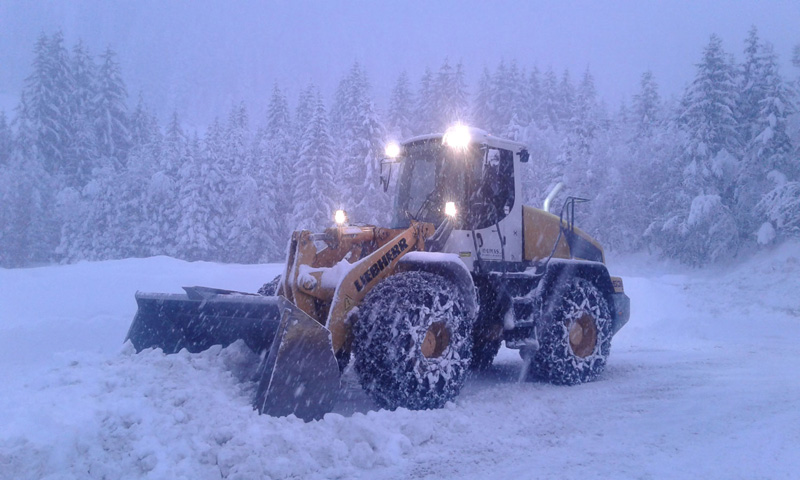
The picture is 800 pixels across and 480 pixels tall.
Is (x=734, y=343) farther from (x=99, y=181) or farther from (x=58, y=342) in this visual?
(x=99, y=181)

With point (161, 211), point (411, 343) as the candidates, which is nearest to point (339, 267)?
point (411, 343)

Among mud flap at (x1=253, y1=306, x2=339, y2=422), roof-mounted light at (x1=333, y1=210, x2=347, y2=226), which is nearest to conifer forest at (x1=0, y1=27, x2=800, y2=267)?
roof-mounted light at (x1=333, y1=210, x2=347, y2=226)

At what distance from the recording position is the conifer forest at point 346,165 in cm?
2678

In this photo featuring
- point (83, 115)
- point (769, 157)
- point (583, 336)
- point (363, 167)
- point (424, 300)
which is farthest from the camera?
point (83, 115)

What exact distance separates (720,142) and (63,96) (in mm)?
36275

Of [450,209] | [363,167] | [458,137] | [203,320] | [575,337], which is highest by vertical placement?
[363,167]

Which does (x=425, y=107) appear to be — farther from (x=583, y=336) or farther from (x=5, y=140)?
(x=583, y=336)

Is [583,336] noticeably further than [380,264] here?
Yes

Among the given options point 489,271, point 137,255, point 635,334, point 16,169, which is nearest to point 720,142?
point 635,334

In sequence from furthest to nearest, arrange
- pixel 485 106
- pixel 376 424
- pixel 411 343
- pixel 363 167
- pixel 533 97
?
pixel 533 97
pixel 485 106
pixel 363 167
pixel 411 343
pixel 376 424

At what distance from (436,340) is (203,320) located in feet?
7.92

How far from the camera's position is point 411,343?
5.28 meters

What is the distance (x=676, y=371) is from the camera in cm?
789

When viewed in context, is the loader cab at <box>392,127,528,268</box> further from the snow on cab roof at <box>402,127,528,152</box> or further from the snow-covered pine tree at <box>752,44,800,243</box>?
the snow-covered pine tree at <box>752,44,800,243</box>
